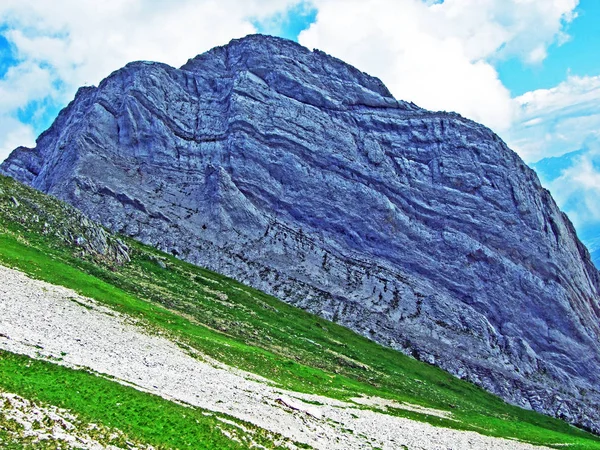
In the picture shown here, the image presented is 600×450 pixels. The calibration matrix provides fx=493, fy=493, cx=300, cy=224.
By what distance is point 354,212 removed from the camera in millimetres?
169500

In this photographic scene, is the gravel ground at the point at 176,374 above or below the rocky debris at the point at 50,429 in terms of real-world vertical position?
above

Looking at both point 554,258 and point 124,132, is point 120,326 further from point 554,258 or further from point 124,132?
point 554,258

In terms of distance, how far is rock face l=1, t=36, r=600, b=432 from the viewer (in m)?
141

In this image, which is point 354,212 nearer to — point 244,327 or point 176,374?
point 244,327

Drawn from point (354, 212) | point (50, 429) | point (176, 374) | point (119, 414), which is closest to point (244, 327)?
point (176, 374)

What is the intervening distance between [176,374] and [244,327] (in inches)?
1745

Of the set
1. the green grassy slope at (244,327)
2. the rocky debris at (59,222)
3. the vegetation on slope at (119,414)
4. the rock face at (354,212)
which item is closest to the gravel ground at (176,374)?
the vegetation on slope at (119,414)

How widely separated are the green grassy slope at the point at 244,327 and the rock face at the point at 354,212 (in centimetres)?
2094

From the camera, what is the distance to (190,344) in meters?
52.8

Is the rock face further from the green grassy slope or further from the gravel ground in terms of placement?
the gravel ground

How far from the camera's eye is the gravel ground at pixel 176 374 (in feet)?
111

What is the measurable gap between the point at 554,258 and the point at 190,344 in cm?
15660

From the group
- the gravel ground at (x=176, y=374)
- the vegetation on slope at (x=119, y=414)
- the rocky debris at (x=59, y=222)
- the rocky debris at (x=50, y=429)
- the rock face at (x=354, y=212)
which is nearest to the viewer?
the rocky debris at (x=50, y=429)

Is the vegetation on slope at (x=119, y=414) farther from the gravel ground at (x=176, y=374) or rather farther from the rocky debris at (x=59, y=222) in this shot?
the rocky debris at (x=59, y=222)
